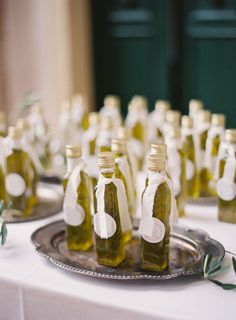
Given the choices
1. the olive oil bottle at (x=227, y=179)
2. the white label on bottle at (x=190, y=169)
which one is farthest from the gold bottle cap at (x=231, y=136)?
the white label on bottle at (x=190, y=169)

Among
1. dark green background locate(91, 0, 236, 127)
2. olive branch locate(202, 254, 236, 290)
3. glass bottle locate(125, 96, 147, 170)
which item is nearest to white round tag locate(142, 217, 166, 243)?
olive branch locate(202, 254, 236, 290)

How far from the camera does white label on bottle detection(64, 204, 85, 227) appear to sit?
1.37 m

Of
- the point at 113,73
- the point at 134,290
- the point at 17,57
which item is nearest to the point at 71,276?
the point at 134,290

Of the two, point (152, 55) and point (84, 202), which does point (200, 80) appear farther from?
point (84, 202)

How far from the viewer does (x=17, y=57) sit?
327cm

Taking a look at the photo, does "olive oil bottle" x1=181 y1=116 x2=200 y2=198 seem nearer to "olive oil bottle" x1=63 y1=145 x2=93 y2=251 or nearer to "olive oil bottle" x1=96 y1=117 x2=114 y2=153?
"olive oil bottle" x1=96 y1=117 x2=114 y2=153

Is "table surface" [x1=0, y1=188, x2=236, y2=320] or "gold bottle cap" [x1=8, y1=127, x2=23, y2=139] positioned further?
"gold bottle cap" [x1=8, y1=127, x2=23, y2=139]

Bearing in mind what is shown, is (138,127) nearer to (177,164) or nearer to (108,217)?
(177,164)

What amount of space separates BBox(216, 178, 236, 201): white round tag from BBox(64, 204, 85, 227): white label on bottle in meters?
0.39

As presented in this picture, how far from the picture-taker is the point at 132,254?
4.37ft

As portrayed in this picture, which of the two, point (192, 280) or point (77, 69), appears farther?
point (77, 69)

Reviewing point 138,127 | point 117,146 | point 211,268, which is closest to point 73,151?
point 117,146

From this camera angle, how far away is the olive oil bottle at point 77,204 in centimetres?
137

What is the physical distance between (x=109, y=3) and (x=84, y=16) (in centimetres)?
18
